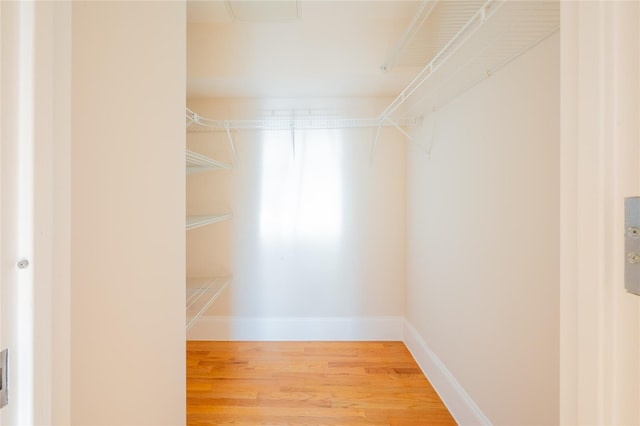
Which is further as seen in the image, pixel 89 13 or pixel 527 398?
pixel 527 398

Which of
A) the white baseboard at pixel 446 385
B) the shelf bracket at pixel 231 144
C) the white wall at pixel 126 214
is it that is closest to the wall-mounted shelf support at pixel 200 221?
the white wall at pixel 126 214

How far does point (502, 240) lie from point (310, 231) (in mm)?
1309

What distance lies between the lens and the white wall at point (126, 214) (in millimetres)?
577

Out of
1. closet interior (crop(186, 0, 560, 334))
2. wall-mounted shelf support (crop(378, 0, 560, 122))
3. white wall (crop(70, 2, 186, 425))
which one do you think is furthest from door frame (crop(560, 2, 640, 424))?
white wall (crop(70, 2, 186, 425))

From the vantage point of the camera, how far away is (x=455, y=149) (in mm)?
1373

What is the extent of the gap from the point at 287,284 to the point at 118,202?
1.56 m

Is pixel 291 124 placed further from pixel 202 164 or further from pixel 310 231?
pixel 310 231

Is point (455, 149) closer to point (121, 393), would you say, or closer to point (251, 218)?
point (251, 218)

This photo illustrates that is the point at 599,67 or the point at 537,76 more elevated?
the point at 537,76

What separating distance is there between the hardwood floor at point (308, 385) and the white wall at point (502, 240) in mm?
297

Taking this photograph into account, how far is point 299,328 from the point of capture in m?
2.07

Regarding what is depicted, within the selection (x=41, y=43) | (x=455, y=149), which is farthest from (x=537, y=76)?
(x=41, y=43)

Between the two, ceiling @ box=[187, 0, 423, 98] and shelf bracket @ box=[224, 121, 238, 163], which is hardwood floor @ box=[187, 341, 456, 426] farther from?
ceiling @ box=[187, 0, 423, 98]

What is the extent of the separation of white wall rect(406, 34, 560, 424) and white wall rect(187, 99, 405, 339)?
0.51 metres
